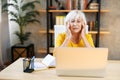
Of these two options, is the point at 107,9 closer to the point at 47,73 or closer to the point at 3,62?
the point at 3,62

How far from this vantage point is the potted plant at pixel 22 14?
12.4 feet

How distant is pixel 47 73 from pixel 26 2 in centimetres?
279

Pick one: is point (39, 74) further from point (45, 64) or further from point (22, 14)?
point (22, 14)

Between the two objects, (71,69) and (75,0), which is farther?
(75,0)

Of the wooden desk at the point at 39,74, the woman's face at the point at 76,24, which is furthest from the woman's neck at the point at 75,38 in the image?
the wooden desk at the point at 39,74

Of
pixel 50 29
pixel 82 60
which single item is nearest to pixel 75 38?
pixel 82 60

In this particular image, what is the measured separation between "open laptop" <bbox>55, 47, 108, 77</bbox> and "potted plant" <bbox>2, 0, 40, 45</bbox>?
8.24 feet

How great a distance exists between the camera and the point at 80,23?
2.04 meters

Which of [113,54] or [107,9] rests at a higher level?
[107,9]

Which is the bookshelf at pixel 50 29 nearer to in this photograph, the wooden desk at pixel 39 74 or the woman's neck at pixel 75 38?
the woman's neck at pixel 75 38

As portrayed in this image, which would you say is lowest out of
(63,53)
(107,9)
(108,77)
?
(108,77)

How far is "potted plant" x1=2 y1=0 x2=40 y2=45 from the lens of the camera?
3.77 metres

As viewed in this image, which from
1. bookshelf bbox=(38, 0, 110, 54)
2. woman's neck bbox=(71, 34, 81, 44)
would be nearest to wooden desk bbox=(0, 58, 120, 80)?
woman's neck bbox=(71, 34, 81, 44)

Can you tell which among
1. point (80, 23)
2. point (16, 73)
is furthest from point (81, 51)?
point (80, 23)
